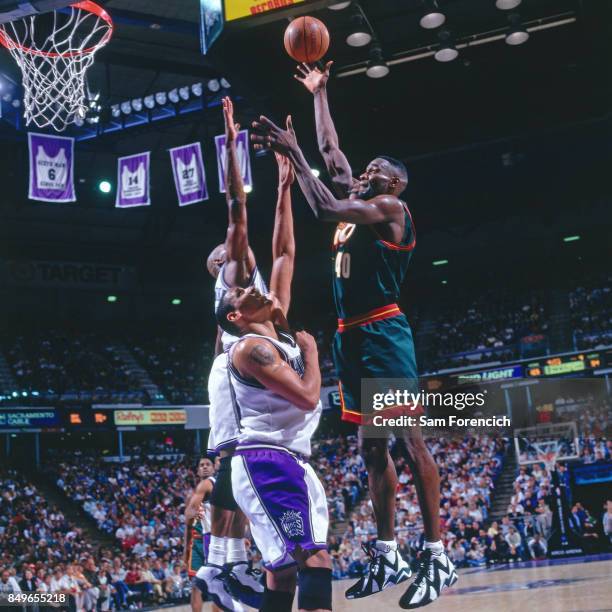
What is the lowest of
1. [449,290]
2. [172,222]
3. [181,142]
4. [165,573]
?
[165,573]

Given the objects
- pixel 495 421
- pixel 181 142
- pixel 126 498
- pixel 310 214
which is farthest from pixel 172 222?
pixel 495 421

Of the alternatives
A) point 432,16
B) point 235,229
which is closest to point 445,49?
point 432,16

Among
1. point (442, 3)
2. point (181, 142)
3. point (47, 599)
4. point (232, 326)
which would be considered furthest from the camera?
point (181, 142)

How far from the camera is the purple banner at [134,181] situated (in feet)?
57.1

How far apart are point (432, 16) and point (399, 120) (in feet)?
8.90

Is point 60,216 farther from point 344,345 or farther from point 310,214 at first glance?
point 344,345

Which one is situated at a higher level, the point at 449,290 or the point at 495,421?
the point at 449,290

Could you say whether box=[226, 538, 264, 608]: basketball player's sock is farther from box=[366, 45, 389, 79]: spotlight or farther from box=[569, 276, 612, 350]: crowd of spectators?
box=[569, 276, 612, 350]: crowd of spectators

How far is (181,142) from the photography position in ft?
75.4

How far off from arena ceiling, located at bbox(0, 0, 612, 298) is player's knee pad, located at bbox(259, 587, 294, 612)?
6.61m

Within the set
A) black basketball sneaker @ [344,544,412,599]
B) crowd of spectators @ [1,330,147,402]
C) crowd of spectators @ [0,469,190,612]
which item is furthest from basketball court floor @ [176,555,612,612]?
crowd of spectators @ [1,330,147,402]

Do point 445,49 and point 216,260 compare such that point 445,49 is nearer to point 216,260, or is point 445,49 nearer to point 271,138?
point 216,260

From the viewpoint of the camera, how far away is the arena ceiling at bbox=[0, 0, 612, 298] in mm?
11164

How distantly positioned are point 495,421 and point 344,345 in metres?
2.20
